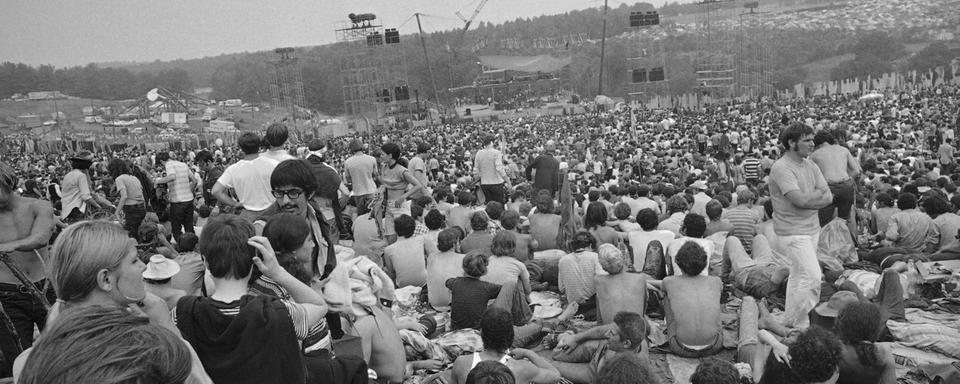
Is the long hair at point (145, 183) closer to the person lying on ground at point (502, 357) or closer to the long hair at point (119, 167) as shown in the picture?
the long hair at point (119, 167)

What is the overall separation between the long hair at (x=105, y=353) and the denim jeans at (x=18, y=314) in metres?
3.04

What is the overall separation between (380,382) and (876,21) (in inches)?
6492

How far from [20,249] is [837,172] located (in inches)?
241

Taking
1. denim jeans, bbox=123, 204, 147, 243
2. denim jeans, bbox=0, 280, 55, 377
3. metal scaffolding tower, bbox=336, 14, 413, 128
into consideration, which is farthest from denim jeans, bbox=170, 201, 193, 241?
metal scaffolding tower, bbox=336, 14, 413, 128

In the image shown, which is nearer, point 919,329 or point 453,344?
point 919,329

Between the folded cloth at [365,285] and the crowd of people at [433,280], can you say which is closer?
the crowd of people at [433,280]

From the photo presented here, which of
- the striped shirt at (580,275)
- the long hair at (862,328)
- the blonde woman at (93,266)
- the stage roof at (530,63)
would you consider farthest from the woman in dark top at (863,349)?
the stage roof at (530,63)

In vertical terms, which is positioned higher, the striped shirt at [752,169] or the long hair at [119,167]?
the long hair at [119,167]

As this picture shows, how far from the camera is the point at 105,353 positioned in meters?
1.47

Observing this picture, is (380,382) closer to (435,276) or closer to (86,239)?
(435,276)

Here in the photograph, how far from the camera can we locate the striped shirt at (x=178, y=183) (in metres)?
8.46

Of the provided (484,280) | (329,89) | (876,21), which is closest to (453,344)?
(484,280)

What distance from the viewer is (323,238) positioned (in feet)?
12.1

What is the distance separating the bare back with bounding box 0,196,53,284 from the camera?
4.05 metres
